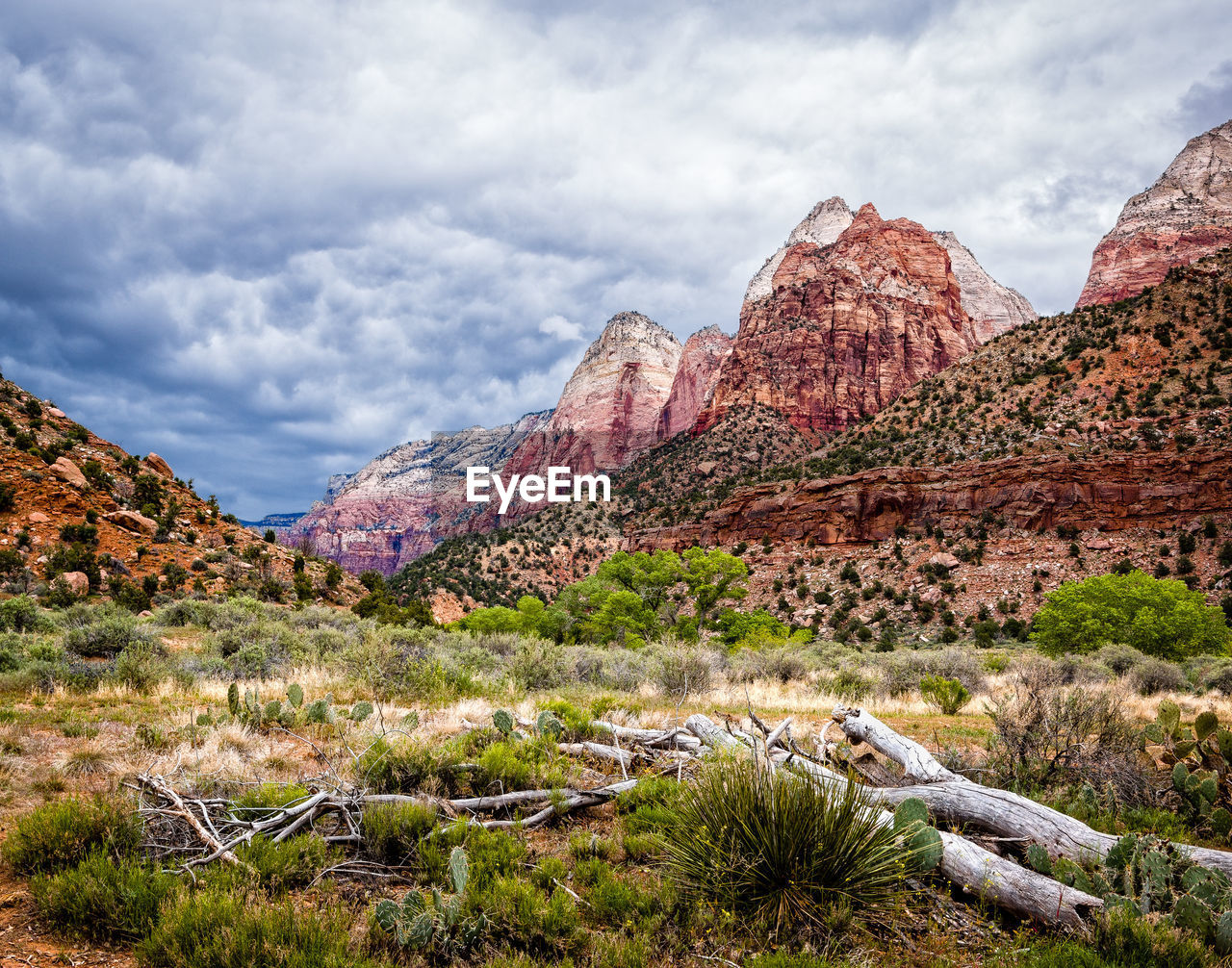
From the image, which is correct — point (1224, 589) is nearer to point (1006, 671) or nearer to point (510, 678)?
point (1006, 671)

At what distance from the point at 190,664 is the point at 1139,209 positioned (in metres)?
147

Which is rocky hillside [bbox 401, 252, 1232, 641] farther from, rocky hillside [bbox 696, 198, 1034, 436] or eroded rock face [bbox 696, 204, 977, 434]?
→ rocky hillside [bbox 696, 198, 1034, 436]

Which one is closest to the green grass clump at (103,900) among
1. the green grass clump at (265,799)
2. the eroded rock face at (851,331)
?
the green grass clump at (265,799)

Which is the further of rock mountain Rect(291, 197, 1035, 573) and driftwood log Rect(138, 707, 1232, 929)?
rock mountain Rect(291, 197, 1035, 573)

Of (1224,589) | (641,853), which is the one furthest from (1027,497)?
(641,853)

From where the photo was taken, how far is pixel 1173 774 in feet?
17.1

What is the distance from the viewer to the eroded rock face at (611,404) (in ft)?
481

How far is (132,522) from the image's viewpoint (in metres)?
22.5

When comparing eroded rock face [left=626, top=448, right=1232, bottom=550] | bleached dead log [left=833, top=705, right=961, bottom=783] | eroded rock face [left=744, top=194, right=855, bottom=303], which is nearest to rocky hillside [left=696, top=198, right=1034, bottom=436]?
eroded rock face [left=744, top=194, right=855, bottom=303]

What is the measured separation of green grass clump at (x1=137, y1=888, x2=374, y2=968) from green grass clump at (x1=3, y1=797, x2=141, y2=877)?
3.19ft

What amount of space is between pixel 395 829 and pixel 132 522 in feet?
81.3

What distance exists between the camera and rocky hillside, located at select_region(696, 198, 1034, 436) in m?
86.4

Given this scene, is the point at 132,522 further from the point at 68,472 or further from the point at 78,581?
the point at 78,581

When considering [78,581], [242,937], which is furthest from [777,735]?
[78,581]
